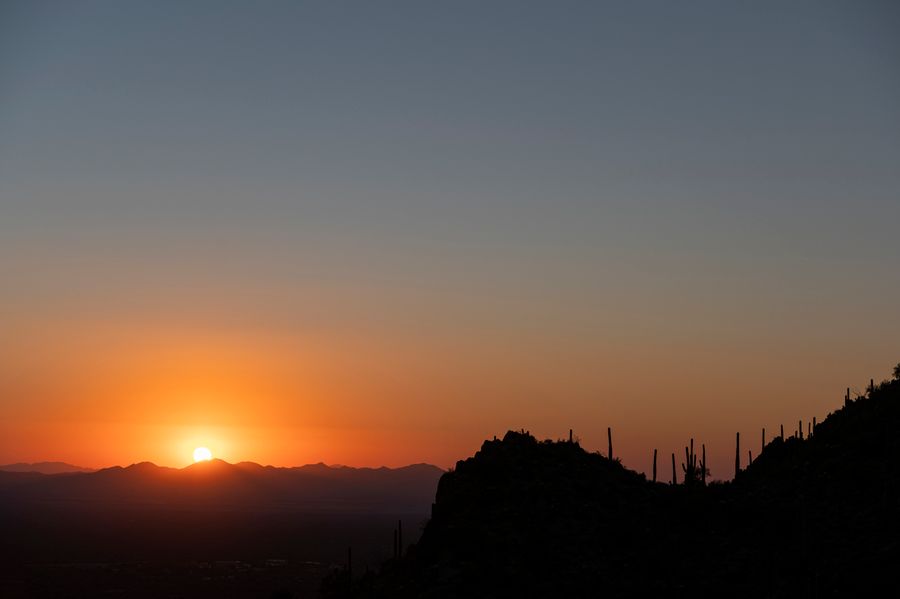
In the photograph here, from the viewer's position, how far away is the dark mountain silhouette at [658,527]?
144ft

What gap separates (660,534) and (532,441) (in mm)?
11221

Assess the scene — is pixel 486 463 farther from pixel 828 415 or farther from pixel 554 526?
pixel 828 415

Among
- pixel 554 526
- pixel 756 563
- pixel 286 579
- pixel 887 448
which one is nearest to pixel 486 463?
pixel 554 526

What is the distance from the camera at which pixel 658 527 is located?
49.3 meters

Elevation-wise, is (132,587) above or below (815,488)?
below

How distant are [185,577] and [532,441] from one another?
10116cm

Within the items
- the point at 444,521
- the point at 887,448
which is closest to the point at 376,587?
the point at 444,521

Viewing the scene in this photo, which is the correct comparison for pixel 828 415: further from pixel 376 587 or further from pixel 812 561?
pixel 376 587

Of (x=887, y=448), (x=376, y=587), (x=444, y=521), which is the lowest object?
(x=376, y=587)

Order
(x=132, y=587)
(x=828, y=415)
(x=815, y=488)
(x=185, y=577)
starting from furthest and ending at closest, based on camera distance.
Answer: (x=185, y=577) → (x=132, y=587) → (x=828, y=415) → (x=815, y=488)

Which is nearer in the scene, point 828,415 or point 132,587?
point 828,415

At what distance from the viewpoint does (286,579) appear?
14100 cm

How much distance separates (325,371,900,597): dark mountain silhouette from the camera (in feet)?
144

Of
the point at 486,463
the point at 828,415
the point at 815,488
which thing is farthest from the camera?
the point at 828,415
